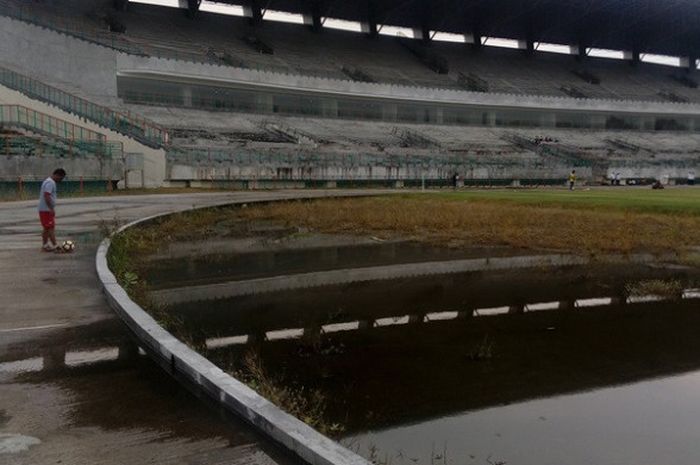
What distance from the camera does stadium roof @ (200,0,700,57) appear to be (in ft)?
241

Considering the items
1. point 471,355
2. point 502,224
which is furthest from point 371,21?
point 471,355

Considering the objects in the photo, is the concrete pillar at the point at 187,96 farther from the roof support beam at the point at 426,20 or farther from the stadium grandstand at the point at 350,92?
the roof support beam at the point at 426,20

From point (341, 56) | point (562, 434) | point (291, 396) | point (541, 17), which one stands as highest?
point (541, 17)

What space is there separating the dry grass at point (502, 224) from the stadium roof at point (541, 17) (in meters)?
52.4

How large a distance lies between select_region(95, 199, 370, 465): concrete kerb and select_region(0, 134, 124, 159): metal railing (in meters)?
28.0

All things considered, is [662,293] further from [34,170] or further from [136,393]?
[34,170]

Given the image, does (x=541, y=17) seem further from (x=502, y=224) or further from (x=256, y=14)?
(x=502, y=224)

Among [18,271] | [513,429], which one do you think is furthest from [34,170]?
[513,429]

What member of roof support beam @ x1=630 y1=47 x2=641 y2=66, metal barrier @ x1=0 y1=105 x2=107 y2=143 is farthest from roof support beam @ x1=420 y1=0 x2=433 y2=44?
metal barrier @ x1=0 y1=105 x2=107 y2=143

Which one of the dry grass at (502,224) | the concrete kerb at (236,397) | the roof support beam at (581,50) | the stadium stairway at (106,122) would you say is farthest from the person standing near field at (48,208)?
the roof support beam at (581,50)

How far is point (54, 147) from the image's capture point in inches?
1299

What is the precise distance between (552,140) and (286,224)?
56.6 meters

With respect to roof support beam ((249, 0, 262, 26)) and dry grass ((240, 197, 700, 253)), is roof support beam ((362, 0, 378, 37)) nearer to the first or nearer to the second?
roof support beam ((249, 0, 262, 26))

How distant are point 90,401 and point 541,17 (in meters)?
87.0
